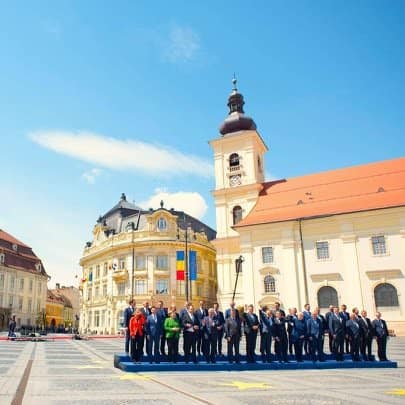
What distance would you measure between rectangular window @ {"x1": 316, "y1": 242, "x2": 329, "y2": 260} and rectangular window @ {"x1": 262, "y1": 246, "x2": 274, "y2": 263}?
4.00 meters

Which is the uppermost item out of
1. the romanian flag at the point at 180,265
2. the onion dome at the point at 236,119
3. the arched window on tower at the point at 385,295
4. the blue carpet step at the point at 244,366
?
the onion dome at the point at 236,119

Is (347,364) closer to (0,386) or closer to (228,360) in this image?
(228,360)

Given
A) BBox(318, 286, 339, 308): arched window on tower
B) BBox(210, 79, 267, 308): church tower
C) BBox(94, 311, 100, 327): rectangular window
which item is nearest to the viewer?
BBox(318, 286, 339, 308): arched window on tower

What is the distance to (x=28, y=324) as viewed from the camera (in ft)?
199

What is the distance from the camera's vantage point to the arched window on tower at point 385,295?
30781 millimetres

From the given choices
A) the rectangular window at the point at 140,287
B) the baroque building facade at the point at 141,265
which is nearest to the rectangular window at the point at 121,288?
the baroque building facade at the point at 141,265

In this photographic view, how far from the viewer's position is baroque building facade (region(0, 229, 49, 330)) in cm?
5800

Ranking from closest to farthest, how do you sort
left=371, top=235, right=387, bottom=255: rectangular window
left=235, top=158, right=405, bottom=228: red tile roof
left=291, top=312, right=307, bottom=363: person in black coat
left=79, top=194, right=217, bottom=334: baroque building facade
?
left=291, top=312, right=307, bottom=363: person in black coat < left=371, top=235, right=387, bottom=255: rectangular window < left=235, top=158, right=405, bottom=228: red tile roof < left=79, top=194, right=217, bottom=334: baroque building facade

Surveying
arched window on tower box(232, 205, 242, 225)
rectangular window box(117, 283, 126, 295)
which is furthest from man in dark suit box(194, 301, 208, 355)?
rectangular window box(117, 283, 126, 295)

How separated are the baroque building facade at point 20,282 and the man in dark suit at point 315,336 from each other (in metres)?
53.8

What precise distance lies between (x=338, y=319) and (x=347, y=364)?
5.82 ft

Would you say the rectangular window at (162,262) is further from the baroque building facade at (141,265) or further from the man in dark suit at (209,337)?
the man in dark suit at (209,337)

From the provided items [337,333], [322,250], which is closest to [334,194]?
[322,250]

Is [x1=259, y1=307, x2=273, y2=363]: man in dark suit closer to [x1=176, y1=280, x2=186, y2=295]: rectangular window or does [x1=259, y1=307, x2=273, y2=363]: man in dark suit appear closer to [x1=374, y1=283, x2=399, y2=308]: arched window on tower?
[x1=374, y1=283, x2=399, y2=308]: arched window on tower
